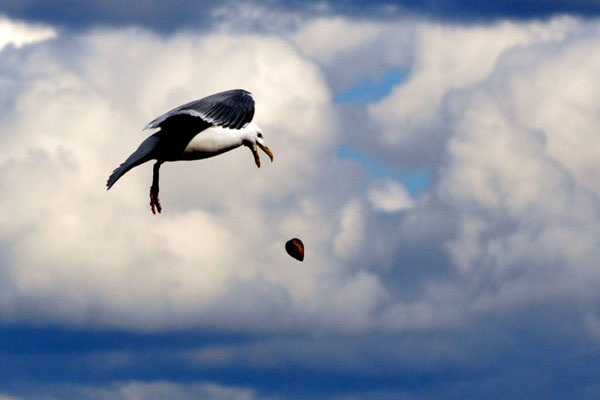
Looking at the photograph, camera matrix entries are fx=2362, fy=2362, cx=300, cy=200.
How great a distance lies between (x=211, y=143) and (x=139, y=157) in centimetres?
285

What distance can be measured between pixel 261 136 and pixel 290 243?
15.3 ft

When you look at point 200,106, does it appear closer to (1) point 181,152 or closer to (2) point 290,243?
(1) point 181,152

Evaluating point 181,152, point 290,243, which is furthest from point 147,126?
point 290,243

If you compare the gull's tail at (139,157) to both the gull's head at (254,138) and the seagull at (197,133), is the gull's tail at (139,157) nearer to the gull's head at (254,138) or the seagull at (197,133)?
the seagull at (197,133)

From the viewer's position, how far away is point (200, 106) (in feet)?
289

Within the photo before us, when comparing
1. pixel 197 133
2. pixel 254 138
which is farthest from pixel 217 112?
pixel 254 138

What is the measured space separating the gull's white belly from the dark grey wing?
0.58 metres

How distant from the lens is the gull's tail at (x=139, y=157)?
89312mm

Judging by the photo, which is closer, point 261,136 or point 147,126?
point 147,126

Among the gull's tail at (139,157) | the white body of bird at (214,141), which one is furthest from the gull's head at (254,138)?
the gull's tail at (139,157)

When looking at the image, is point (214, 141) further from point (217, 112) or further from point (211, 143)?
point (217, 112)

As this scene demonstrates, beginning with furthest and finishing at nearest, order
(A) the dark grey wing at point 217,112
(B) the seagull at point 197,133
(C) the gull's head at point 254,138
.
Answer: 1. (C) the gull's head at point 254,138
2. (B) the seagull at point 197,133
3. (A) the dark grey wing at point 217,112

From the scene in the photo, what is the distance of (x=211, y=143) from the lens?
291 ft

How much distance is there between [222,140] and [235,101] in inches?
62.3
